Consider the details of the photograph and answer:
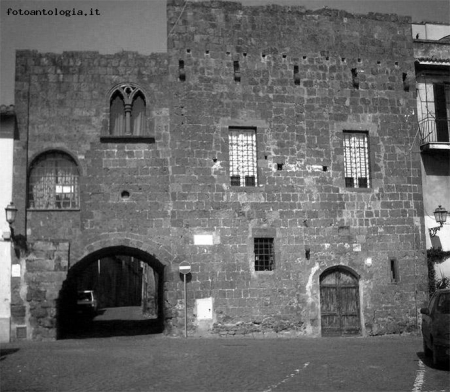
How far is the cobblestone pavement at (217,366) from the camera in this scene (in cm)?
1101

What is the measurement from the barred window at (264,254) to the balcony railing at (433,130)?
643cm

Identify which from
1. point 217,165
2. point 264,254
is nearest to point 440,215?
point 264,254

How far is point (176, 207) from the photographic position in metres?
18.2

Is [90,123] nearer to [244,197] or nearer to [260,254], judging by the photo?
[244,197]

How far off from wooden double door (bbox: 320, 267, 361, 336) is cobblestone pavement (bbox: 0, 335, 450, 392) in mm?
1592

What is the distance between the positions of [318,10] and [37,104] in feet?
30.2

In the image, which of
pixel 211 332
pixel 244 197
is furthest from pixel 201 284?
pixel 244 197

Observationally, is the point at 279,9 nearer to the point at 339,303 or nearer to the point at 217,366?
the point at 339,303

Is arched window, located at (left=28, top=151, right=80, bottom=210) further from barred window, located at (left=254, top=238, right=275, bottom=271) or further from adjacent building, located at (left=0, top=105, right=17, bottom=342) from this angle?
barred window, located at (left=254, top=238, right=275, bottom=271)

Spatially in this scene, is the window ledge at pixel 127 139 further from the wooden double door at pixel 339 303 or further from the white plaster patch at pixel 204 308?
the wooden double door at pixel 339 303

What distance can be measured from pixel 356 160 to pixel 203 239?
18.3 ft

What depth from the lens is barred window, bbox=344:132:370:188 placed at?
19734mm

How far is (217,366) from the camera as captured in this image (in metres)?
12.8

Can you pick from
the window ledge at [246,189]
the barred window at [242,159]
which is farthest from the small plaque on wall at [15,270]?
the barred window at [242,159]
